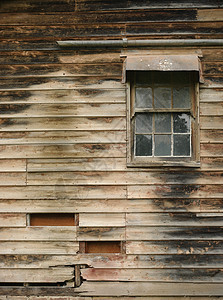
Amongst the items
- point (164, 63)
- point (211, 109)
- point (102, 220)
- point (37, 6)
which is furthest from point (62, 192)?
point (37, 6)

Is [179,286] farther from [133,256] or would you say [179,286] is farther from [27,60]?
[27,60]

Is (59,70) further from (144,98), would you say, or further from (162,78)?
(162,78)

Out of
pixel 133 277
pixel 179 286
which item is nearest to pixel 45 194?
pixel 133 277

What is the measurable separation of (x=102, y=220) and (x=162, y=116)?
167cm

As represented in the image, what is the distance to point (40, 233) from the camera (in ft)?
11.1

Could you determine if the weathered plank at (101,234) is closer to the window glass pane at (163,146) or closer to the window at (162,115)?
the window at (162,115)

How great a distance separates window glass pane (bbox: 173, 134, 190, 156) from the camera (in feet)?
11.2

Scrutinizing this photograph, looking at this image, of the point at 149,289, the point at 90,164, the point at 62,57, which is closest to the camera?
the point at 149,289

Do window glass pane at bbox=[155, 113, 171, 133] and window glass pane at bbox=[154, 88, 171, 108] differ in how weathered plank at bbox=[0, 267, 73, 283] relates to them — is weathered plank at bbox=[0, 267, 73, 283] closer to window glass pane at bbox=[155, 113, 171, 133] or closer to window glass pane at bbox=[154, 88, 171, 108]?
window glass pane at bbox=[155, 113, 171, 133]

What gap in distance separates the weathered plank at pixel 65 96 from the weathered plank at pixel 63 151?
2.06ft

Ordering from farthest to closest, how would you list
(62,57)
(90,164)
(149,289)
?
1. (62,57)
2. (90,164)
3. (149,289)

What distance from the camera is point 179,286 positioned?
10.8 ft

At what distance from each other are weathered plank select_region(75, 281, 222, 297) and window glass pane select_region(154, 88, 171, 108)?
2.43m

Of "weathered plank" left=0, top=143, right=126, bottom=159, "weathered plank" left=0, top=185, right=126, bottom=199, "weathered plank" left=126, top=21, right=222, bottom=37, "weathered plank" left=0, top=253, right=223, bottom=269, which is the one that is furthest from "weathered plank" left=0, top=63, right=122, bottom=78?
"weathered plank" left=0, top=253, right=223, bottom=269
